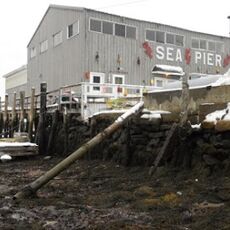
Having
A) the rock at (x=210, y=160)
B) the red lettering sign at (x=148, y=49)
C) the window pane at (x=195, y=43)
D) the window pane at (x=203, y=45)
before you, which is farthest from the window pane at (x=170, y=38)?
the rock at (x=210, y=160)

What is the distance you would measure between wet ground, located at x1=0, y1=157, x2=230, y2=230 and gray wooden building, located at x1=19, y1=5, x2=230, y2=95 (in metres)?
Answer: 13.1

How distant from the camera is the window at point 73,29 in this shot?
80.7 ft

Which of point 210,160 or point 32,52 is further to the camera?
point 32,52

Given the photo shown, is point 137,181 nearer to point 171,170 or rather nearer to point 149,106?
point 171,170

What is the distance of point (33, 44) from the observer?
31.5 meters

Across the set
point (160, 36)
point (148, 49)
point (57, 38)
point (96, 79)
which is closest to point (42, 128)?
point (96, 79)

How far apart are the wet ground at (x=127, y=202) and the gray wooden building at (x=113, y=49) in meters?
13.1

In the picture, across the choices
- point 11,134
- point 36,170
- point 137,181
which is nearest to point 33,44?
point 11,134

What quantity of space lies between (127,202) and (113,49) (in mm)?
17029

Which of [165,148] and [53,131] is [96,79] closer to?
[53,131]

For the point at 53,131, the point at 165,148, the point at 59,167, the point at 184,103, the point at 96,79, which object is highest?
the point at 96,79

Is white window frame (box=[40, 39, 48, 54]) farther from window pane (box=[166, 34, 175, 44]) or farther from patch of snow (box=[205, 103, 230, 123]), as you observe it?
patch of snow (box=[205, 103, 230, 123])

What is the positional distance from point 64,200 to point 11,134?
13.6 m

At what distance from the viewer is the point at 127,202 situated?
8484 mm
